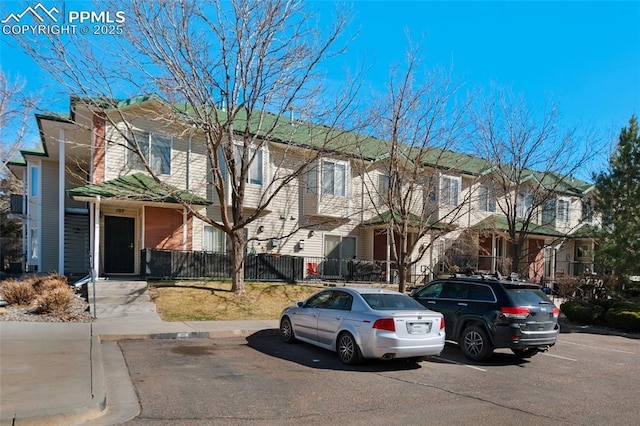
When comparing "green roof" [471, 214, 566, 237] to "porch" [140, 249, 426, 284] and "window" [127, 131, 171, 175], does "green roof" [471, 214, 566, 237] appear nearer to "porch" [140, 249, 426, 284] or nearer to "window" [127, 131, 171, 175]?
"porch" [140, 249, 426, 284]

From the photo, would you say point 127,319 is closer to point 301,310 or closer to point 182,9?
point 301,310

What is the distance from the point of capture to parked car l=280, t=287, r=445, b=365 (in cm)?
829

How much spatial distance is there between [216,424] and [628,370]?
8.40 meters

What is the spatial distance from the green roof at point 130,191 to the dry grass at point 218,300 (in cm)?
307

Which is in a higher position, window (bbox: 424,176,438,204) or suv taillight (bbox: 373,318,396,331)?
window (bbox: 424,176,438,204)

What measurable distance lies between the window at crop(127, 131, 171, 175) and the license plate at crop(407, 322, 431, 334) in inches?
531

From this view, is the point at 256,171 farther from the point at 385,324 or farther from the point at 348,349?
the point at 385,324

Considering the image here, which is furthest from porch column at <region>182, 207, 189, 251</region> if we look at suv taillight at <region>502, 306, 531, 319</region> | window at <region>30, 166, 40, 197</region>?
suv taillight at <region>502, 306, 531, 319</region>

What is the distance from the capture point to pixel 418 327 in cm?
856

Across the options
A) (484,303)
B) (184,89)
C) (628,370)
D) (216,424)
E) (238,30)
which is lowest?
(628,370)

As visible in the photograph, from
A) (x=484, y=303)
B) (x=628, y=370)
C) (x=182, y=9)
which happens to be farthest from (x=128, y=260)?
(x=628, y=370)

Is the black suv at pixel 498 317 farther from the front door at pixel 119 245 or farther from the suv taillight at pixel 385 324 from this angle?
the front door at pixel 119 245

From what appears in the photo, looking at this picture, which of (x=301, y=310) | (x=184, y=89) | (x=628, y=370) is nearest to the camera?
(x=628, y=370)

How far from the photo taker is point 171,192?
15086 mm
